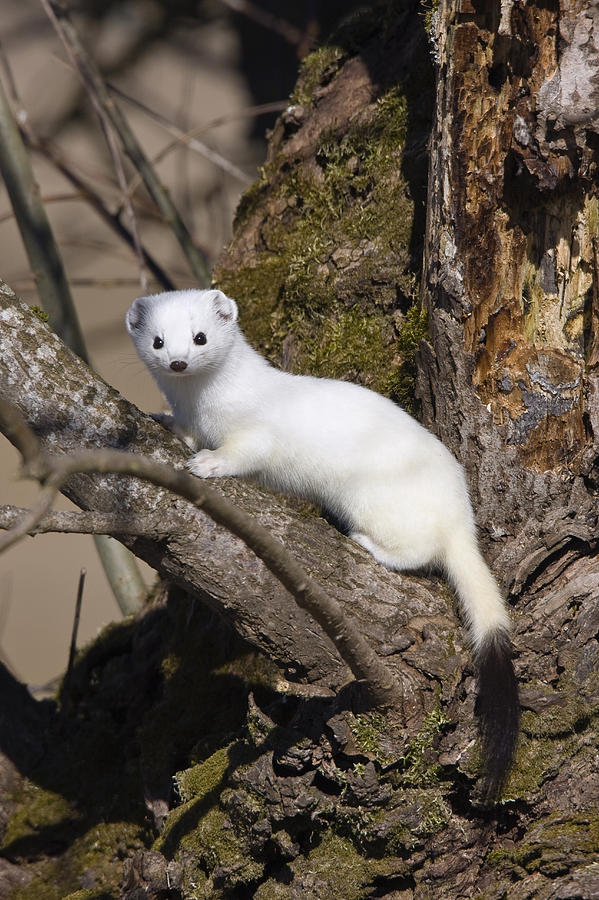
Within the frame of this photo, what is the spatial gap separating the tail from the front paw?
862 millimetres

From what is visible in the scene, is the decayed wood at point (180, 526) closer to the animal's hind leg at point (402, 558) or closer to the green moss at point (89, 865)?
the animal's hind leg at point (402, 558)

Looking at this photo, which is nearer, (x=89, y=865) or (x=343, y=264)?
(x=89, y=865)

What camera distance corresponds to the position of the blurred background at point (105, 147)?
21.1 ft

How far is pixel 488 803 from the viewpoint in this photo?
2297 mm

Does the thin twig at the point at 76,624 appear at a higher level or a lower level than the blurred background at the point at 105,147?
lower

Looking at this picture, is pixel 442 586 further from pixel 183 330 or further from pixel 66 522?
pixel 66 522

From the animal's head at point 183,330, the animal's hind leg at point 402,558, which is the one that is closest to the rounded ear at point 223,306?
the animal's head at point 183,330

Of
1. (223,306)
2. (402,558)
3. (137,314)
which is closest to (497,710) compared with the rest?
(402,558)

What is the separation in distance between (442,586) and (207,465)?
0.83 metres

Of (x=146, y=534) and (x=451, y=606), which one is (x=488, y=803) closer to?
(x=451, y=606)

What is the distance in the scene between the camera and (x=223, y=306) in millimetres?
3096

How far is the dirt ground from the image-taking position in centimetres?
645

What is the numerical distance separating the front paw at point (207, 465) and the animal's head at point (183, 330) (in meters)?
0.35

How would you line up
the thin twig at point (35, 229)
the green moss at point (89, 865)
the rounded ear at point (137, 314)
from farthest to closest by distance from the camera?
1. the thin twig at point (35, 229)
2. the rounded ear at point (137, 314)
3. the green moss at point (89, 865)
